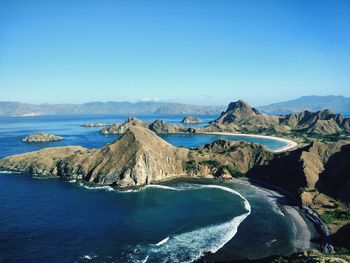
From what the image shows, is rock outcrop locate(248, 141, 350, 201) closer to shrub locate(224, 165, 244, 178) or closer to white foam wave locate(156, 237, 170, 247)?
shrub locate(224, 165, 244, 178)

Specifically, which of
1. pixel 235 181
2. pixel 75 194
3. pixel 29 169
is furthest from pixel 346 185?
pixel 29 169

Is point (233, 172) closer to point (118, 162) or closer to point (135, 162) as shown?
point (135, 162)

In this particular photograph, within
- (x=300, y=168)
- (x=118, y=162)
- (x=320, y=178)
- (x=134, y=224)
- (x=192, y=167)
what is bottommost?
(x=134, y=224)

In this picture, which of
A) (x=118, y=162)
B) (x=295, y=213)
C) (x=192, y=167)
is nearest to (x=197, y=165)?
(x=192, y=167)

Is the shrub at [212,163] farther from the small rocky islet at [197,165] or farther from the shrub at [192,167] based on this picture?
the shrub at [192,167]

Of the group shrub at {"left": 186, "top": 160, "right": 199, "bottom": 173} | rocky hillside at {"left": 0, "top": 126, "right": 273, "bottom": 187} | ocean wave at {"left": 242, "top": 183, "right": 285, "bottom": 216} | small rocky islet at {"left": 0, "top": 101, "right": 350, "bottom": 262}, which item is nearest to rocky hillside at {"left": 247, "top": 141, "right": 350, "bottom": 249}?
small rocky islet at {"left": 0, "top": 101, "right": 350, "bottom": 262}

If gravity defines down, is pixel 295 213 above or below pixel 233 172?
below

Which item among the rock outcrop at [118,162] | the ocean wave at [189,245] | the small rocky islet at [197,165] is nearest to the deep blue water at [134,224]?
the ocean wave at [189,245]

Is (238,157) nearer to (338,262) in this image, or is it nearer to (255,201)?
(255,201)
